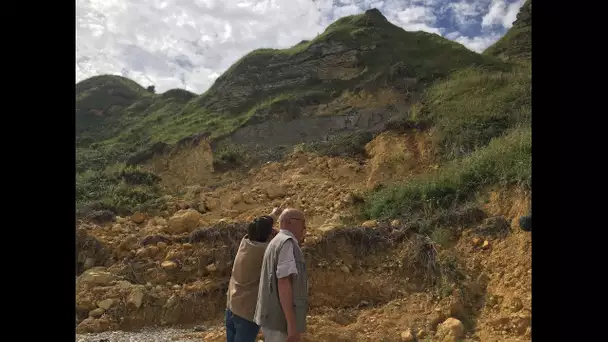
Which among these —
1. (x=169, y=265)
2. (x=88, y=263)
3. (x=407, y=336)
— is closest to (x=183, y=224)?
(x=169, y=265)

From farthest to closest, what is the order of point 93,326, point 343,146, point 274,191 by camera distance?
point 343,146, point 274,191, point 93,326

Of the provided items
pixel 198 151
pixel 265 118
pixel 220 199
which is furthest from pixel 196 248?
pixel 265 118

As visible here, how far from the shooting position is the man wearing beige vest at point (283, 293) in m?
2.73

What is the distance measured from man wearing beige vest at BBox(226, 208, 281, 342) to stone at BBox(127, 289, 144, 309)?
3185mm

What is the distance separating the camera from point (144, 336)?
5547 mm

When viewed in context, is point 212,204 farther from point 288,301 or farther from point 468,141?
point 288,301

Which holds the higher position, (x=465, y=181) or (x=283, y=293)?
(x=465, y=181)

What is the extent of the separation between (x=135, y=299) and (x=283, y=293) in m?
4.09

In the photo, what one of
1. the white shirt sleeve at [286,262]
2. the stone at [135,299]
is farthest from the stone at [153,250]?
the white shirt sleeve at [286,262]

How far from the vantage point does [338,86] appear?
63.1 feet

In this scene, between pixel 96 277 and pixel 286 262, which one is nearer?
pixel 286 262

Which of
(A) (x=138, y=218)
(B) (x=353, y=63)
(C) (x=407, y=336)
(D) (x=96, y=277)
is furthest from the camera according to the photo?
(B) (x=353, y=63)

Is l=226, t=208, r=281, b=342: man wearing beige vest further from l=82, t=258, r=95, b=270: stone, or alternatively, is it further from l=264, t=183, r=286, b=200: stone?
l=264, t=183, r=286, b=200: stone

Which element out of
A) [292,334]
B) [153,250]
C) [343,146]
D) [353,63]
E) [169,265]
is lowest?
[169,265]
